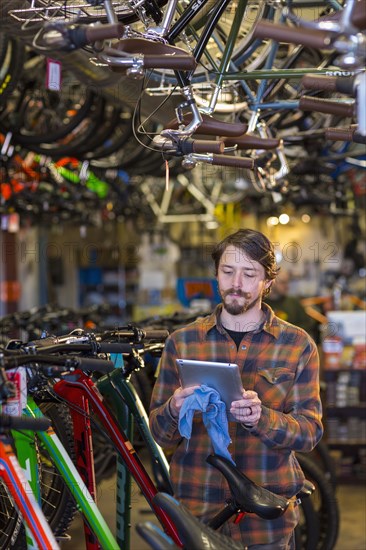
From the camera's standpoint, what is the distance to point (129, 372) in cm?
351

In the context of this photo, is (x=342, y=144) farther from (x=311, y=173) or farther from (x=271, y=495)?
(x=271, y=495)

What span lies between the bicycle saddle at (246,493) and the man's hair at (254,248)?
0.65 meters

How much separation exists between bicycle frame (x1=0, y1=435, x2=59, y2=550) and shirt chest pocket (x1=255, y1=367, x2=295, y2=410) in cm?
86

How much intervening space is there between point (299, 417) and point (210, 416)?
1.01 ft

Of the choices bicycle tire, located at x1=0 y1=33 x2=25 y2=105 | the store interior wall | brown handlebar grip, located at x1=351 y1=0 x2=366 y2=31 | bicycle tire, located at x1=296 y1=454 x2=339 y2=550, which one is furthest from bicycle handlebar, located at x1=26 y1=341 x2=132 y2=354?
the store interior wall

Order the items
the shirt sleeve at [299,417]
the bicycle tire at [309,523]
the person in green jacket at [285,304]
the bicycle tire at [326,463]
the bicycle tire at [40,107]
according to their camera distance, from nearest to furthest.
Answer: the shirt sleeve at [299,417] < the bicycle tire at [309,523] < the bicycle tire at [326,463] < the bicycle tire at [40,107] < the person in green jacket at [285,304]

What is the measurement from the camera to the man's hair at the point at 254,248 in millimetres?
2924

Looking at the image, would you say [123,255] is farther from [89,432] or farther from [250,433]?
[250,433]

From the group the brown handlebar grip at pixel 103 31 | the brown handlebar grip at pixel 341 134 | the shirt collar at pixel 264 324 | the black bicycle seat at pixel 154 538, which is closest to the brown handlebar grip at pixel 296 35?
the brown handlebar grip at pixel 103 31

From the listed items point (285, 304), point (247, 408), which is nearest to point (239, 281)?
point (247, 408)

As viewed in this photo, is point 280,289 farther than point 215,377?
Yes

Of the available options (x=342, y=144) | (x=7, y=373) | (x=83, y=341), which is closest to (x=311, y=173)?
(x=342, y=144)

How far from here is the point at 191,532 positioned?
214 centimetres

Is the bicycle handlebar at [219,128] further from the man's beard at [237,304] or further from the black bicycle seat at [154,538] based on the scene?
the black bicycle seat at [154,538]
